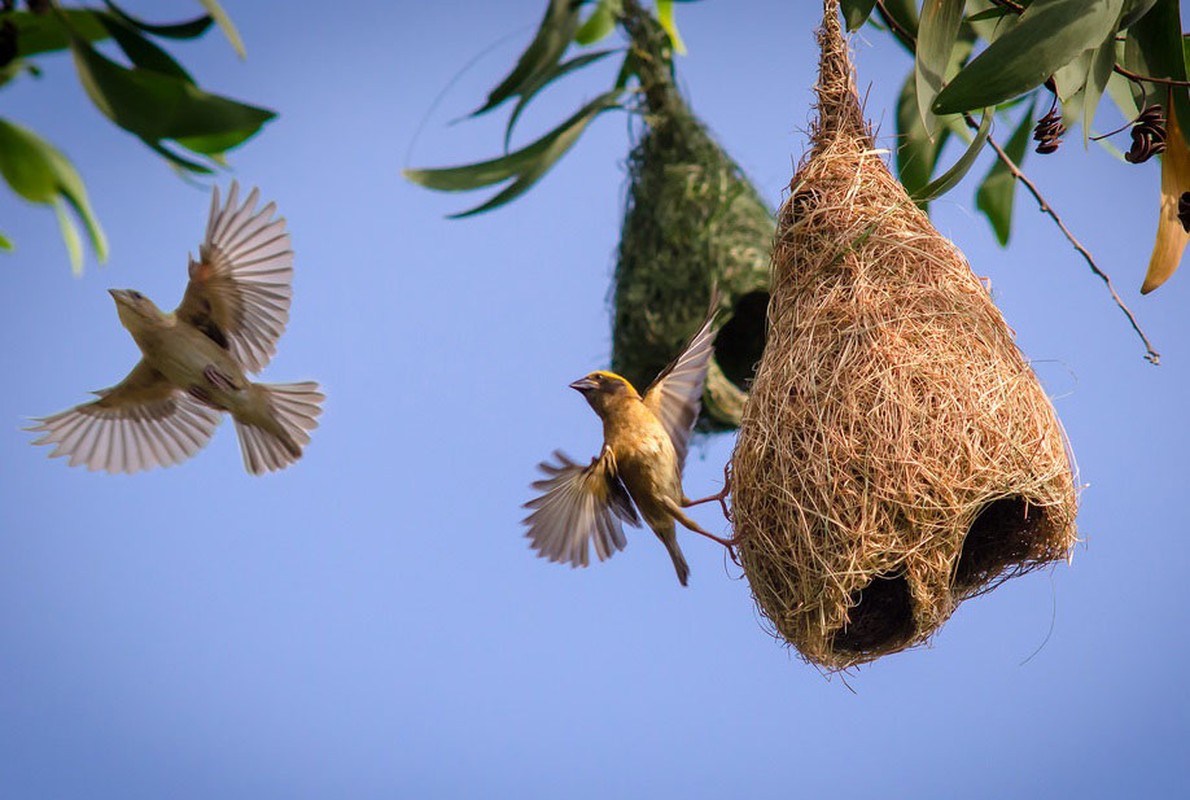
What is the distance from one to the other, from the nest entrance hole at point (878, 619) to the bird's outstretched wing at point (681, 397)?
0.50 metres

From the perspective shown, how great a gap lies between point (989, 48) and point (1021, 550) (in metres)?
0.97

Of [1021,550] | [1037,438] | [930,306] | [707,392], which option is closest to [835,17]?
[930,306]

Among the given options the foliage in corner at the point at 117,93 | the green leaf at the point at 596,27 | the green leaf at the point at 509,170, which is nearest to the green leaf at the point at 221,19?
the foliage in corner at the point at 117,93

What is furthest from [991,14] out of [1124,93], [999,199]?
[999,199]

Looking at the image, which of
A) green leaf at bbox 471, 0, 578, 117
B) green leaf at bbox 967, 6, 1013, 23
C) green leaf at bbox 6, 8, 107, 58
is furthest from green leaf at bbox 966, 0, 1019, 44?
green leaf at bbox 6, 8, 107, 58

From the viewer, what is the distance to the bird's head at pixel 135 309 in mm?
2816

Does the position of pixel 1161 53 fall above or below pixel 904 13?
below

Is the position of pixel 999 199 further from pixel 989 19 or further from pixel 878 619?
pixel 878 619

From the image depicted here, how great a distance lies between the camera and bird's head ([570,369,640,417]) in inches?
111

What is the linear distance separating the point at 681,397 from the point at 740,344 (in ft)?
4.83

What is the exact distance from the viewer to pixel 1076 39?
2.03 meters

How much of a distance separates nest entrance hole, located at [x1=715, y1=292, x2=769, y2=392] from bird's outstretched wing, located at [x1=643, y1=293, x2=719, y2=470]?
129cm

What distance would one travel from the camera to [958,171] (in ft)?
7.40

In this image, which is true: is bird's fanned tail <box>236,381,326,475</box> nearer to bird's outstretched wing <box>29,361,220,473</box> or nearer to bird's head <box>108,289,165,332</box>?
bird's outstretched wing <box>29,361,220,473</box>
